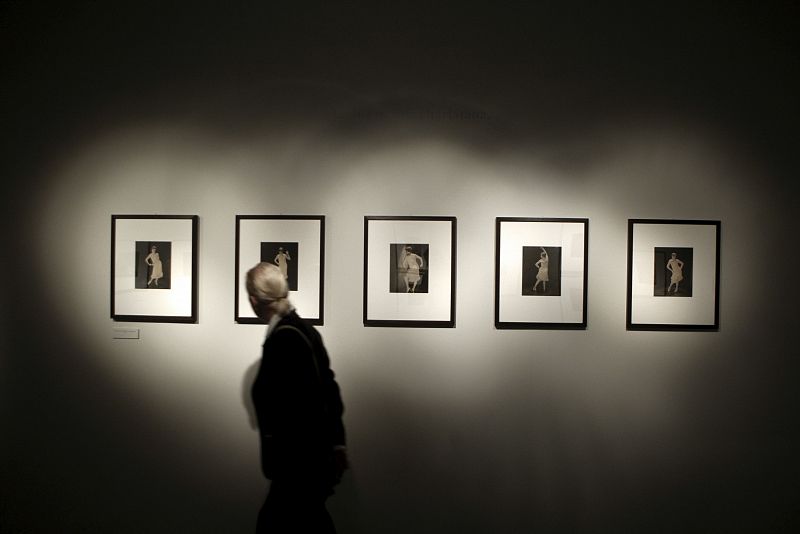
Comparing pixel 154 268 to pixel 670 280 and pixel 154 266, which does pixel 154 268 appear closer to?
pixel 154 266

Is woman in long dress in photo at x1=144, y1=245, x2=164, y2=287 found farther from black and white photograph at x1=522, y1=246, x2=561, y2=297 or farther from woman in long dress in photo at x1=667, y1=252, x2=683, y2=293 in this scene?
woman in long dress in photo at x1=667, y1=252, x2=683, y2=293

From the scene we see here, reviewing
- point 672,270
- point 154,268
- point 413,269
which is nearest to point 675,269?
point 672,270

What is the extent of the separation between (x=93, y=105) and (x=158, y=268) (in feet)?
3.92

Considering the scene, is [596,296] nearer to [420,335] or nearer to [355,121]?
[420,335]

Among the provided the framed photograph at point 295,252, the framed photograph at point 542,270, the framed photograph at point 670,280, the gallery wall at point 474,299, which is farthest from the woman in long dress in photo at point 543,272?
the framed photograph at point 295,252

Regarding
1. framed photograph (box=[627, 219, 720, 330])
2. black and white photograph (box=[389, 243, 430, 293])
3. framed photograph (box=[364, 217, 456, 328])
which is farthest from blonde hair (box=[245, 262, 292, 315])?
framed photograph (box=[627, 219, 720, 330])

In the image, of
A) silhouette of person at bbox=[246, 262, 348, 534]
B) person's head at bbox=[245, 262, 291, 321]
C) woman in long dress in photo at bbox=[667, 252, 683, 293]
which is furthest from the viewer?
woman in long dress in photo at bbox=[667, 252, 683, 293]

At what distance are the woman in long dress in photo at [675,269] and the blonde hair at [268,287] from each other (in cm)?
234

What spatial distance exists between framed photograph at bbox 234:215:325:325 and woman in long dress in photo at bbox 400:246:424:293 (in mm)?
523

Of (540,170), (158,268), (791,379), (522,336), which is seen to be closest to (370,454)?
(522,336)

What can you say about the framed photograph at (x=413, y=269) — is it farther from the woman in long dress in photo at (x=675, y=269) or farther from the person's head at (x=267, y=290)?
the woman in long dress in photo at (x=675, y=269)

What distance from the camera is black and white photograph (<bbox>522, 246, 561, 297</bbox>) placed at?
3.01m

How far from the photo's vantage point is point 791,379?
3008 millimetres

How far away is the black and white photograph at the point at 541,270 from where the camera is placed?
301 centimetres
